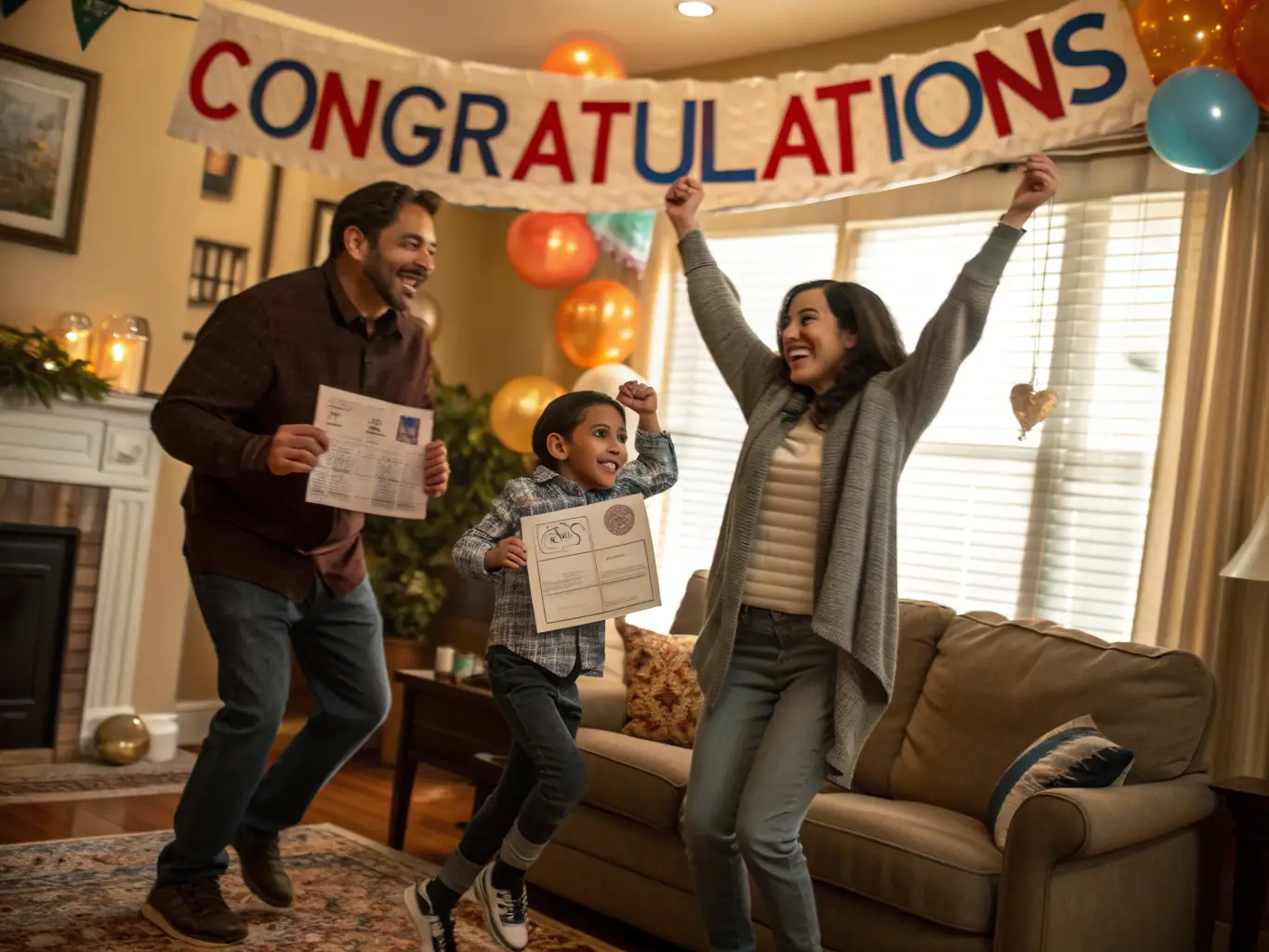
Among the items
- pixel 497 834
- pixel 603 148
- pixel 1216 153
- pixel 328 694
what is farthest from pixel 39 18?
pixel 1216 153

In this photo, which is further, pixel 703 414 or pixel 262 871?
pixel 703 414

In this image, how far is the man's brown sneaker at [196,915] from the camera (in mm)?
2555

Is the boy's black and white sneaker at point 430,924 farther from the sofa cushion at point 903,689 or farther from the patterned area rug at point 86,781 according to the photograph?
the patterned area rug at point 86,781

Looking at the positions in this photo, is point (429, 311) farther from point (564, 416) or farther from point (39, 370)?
point (564, 416)

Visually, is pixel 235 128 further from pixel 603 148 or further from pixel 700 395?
pixel 700 395

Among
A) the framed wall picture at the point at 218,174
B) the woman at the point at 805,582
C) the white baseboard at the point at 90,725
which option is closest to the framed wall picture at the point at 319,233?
the framed wall picture at the point at 218,174

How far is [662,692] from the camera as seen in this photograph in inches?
136

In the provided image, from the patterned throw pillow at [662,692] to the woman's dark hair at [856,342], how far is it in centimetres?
131

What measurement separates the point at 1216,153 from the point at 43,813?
11.4 feet

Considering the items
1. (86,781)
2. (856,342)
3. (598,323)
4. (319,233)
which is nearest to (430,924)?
(856,342)

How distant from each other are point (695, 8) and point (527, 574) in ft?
9.60

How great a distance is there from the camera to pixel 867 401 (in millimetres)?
2223

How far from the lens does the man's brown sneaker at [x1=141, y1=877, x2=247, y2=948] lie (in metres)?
2.55

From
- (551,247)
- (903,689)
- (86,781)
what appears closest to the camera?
(903,689)
